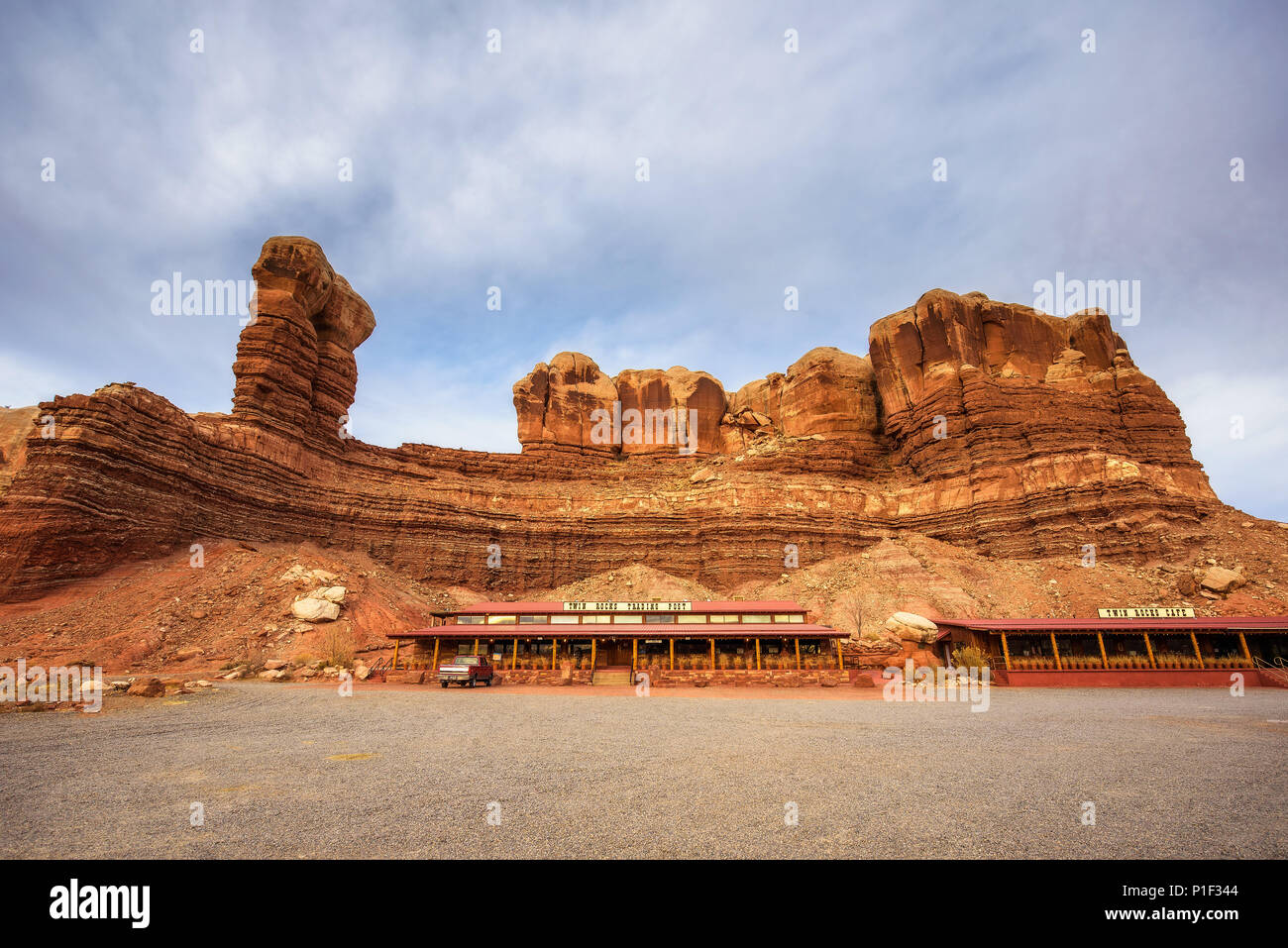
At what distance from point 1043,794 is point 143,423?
2153 inches

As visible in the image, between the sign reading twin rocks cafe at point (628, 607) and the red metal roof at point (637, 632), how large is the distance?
276cm

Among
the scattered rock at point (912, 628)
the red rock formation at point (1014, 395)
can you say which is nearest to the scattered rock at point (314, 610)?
the scattered rock at point (912, 628)

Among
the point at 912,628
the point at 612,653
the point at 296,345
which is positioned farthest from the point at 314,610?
the point at 912,628

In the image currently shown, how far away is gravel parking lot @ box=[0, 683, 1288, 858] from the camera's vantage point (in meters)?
7.26

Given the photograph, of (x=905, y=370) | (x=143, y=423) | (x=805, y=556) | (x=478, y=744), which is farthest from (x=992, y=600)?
(x=143, y=423)

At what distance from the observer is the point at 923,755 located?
41.8ft

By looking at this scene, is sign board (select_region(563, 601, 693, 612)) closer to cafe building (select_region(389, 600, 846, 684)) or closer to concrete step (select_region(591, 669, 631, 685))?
cafe building (select_region(389, 600, 846, 684))

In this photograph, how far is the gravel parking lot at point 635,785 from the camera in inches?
286

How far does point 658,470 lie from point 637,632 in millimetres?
48233

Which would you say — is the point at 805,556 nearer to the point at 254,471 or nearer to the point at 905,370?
the point at 905,370

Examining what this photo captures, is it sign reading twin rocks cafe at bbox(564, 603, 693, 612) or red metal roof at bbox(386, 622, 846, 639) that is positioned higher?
sign reading twin rocks cafe at bbox(564, 603, 693, 612)

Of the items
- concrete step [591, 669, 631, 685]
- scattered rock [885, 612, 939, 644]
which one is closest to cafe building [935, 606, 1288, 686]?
scattered rock [885, 612, 939, 644]

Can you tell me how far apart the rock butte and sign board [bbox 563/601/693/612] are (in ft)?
75.4

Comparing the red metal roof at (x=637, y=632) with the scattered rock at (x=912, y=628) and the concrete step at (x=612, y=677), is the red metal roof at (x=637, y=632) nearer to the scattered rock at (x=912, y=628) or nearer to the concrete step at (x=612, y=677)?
the concrete step at (x=612, y=677)
